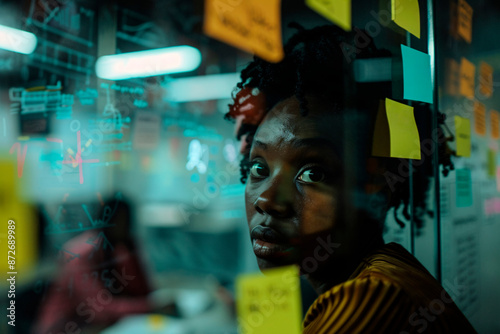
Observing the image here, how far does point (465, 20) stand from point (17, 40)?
156 cm

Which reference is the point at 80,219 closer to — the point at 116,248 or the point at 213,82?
the point at 116,248

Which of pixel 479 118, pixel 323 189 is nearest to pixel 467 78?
pixel 479 118

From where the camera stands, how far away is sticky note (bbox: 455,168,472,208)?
4.91 ft

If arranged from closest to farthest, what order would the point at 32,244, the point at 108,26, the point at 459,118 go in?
1. the point at 32,244
2. the point at 108,26
3. the point at 459,118

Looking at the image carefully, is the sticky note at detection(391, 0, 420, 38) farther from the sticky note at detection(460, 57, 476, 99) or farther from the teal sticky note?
the sticky note at detection(460, 57, 476, 99)

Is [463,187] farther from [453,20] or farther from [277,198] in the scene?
[277,198]

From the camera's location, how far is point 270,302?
859 millimetres

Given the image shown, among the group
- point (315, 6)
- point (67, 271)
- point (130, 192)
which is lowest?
point (67, 271)

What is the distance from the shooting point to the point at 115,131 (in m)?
0.86

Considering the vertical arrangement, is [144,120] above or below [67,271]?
above

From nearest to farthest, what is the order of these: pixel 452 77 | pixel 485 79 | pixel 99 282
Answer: pixel 99 282
pixel 452 77
pixel 485 79

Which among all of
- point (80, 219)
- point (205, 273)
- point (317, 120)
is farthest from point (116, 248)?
point (317, 120)

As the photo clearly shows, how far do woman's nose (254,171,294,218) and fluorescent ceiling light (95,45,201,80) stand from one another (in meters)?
0.28

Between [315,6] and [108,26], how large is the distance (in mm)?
421
